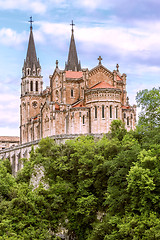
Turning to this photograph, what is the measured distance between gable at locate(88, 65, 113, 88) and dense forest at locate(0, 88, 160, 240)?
26767 mm

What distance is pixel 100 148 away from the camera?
66.4 m

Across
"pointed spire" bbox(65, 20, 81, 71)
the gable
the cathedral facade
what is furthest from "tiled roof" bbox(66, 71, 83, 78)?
"pointed spire" bbox(65, 20, 81, 71)

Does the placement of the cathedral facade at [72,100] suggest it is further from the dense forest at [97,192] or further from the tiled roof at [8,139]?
the tiled roof at [8,139]

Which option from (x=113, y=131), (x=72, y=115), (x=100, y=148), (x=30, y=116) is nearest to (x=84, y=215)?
(x=100, y=148)

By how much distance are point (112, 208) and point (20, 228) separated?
33.9ft

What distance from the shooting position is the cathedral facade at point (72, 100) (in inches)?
3588

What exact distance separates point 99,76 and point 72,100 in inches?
251

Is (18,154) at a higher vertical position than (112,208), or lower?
higher

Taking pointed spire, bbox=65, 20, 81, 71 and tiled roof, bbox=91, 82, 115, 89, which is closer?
tiled roof, bbox=91, 82, 115, 89

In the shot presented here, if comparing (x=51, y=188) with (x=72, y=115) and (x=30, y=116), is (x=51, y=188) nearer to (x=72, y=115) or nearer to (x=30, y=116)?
(x=72, y=115)

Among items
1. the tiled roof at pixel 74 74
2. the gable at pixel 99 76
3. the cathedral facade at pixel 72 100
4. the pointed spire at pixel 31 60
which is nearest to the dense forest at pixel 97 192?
the cathedral facade at pixel 72 100

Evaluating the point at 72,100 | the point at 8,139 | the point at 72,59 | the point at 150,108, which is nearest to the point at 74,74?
the point at 72,100

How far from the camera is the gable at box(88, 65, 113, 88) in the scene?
97.2 m

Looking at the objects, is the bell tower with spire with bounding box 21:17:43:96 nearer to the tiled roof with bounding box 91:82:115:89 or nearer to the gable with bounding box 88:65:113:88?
the gable with bounding box 88:65:113:88
